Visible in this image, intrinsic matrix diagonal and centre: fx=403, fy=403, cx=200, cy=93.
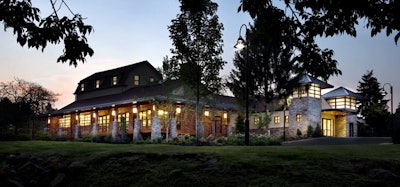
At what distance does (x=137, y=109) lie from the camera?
39.5m

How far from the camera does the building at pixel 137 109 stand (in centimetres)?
3484

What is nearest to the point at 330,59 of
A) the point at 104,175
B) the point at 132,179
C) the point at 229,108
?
the point at 132,179

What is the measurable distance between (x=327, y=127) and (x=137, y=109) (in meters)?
22.3

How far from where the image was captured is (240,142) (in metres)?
25.3

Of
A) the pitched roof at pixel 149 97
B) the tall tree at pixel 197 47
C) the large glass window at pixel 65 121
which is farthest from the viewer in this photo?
the large glass window at pixel 65 121

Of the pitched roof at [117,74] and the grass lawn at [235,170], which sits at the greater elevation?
the pitched roof at [117,74]

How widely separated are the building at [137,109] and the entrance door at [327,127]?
411 inches

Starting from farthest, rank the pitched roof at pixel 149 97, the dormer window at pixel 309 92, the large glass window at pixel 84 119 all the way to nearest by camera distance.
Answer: the large glass window at pixel 84 119, the dormer window at pixel 309 92, the pitched roof at pixel 149 97

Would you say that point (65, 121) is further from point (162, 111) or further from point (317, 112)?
point (317, 112)

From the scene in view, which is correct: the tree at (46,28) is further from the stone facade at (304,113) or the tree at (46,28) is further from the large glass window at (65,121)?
the large glass window at (65,121)

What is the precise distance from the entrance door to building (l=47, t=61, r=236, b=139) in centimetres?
1043

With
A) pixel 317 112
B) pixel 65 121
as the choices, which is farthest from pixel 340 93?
pixel 65 121

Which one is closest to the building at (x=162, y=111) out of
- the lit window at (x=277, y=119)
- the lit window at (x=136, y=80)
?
the lit window at (x=136, y=80)

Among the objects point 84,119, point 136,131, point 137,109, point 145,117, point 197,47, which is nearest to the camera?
point 197,47
